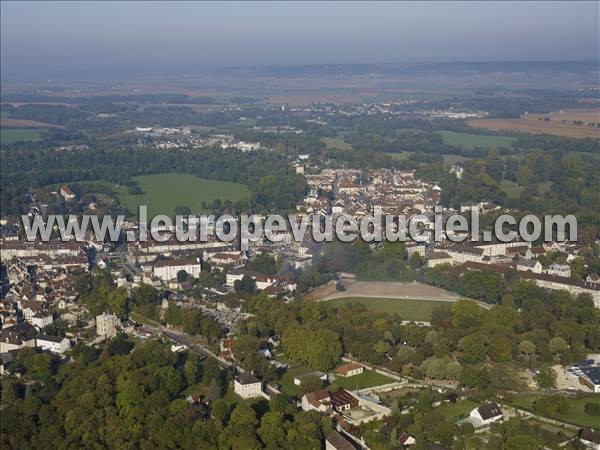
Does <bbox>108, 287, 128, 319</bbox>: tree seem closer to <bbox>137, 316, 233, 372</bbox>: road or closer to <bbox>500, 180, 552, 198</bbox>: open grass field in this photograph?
<bbox>137, 316, 233, 372</bbox>: road

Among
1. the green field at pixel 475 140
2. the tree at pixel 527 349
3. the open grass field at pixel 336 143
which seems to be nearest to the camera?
the tree at pixel 527 349

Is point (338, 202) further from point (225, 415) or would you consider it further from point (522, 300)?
point (225, 415)

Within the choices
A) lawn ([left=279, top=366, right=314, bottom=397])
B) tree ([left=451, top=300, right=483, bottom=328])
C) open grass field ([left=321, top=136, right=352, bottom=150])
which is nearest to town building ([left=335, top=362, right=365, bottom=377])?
lawn ([left=279, top=366, right=314, bottom=397])

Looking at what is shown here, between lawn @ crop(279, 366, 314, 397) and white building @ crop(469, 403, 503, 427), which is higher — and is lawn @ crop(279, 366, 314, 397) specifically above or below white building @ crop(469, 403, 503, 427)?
below

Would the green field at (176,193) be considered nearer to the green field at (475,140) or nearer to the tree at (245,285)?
the tree at (245,285)

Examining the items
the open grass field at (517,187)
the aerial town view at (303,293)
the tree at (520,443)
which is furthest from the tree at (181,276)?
the open grass field at (517,187)

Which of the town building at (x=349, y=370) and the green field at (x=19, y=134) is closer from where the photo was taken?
the town building at (x=349, y=370)
